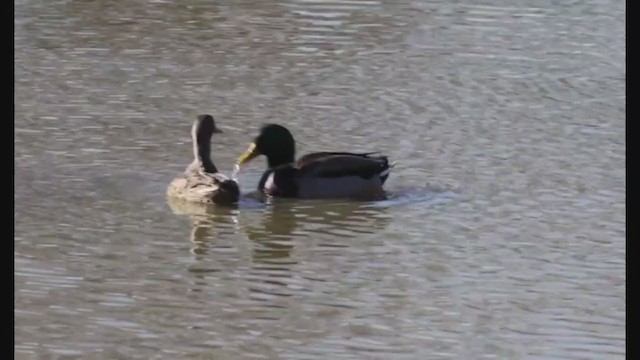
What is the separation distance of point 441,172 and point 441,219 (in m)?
1.28

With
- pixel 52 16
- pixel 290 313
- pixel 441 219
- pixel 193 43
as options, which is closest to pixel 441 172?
pixel 441 219

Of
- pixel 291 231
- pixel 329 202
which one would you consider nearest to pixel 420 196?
pixel 329 202

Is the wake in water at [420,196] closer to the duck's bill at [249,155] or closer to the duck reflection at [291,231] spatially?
the duck reflection at [291,231]

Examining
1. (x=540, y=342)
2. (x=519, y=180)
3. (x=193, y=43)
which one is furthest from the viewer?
(x=193, y=43)

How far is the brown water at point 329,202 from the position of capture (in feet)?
30.5

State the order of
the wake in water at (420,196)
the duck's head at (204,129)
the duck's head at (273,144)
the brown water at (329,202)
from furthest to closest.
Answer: the duck's head at (273,144), the duck's head at (204,129), the wake in water at (420,196), the brown water at (329,202)

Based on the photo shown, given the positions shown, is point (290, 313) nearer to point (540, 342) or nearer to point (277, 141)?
point (540, 342)

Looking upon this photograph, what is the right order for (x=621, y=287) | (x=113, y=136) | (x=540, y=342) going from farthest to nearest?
(x=113, y=136), (x=621, y=287), (x=540, y=342)

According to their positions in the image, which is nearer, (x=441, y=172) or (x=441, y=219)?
(x=441, y=219)

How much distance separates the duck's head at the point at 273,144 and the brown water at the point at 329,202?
14.1 inches

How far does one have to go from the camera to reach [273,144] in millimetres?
13266

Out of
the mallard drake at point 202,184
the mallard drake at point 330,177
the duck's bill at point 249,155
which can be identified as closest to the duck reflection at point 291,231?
the mallard drake at point 330,177

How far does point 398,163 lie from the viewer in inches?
529

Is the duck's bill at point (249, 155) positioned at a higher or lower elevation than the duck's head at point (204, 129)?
lower
